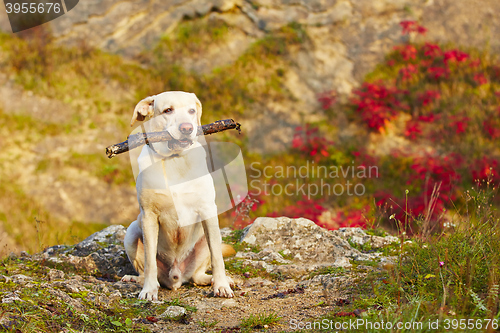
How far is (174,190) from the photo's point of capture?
347cm

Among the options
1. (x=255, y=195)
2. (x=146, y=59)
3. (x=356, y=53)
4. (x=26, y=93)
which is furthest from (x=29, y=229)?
(x=356, y=53)

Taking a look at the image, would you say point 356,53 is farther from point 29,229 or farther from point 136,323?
point 136,323

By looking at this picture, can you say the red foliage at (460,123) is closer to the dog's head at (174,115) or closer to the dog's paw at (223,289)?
the dog's head at (174,115)

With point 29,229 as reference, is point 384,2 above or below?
above

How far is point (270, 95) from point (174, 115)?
7016mm

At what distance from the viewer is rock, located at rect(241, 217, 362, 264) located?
14.9 feet

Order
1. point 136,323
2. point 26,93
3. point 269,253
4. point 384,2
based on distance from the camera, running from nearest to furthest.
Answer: point 136,323 < point 269,253 < point 26,93 < point 384,2

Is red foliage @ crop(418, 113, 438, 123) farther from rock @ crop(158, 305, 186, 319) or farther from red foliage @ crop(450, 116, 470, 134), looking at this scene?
rock @ crop(158, 305, 186, 319)

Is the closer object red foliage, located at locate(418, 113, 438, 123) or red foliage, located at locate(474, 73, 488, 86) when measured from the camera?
red foliage, located at locate(418, 113, 438, 123)

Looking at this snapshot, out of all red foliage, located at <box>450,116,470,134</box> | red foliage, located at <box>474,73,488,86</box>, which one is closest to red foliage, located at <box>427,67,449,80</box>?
red foliage, located at <box>474,73,488,86</box>

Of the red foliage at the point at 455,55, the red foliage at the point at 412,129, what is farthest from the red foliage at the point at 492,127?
the red foliage at the point at 455,55

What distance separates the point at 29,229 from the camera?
771cm

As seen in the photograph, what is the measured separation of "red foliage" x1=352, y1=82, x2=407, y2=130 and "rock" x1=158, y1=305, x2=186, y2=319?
24.9ft

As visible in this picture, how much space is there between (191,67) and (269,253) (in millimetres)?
7153
